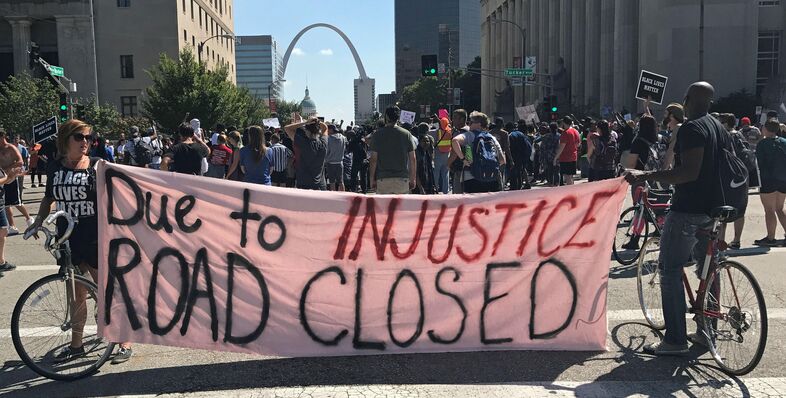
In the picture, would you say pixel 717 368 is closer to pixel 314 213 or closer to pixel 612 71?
pixel 314 213

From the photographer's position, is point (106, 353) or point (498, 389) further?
point (106, 353)

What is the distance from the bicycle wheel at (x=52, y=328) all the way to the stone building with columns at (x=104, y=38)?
58407 millimetres

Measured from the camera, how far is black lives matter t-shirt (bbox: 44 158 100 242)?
5.02 m

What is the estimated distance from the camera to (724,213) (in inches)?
186

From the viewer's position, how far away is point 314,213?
501cm

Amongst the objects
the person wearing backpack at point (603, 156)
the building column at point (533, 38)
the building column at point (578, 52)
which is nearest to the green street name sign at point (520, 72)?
the building column at point (578, 52)

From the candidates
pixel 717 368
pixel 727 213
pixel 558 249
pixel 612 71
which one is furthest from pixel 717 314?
pixel 612 71

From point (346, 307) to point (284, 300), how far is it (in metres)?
0.44

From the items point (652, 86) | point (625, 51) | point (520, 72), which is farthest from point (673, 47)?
point (652, 86)

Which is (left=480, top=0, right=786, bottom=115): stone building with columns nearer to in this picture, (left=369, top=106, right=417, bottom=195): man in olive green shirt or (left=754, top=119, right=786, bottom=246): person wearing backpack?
(left=754, top=119, right=786, bottom=246): person wearing backpack

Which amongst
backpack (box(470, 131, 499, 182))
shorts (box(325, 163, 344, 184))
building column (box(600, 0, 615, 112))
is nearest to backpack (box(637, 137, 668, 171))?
backpack (box(470, 131, 499, 182))

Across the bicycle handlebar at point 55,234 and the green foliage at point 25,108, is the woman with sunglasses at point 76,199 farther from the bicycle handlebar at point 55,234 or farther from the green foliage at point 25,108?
the green foliage at point 25,108

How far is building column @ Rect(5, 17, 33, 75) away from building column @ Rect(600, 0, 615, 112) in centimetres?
4932

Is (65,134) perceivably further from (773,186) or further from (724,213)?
(773,186)
